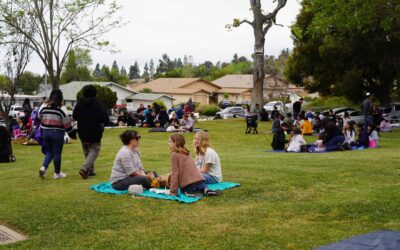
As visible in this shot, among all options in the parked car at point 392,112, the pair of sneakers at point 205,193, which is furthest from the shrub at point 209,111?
the pair of sneakers at point 205,193

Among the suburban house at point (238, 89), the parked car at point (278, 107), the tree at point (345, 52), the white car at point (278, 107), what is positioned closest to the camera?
the tree at point (345, 52)

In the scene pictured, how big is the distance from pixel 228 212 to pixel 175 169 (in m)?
1.31

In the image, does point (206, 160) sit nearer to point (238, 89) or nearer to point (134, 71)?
point (238, 89)

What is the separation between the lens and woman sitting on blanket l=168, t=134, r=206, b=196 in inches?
316

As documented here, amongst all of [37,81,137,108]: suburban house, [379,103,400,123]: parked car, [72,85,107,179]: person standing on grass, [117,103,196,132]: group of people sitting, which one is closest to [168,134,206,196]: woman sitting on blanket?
[72,85,107,179]: person standing on grass

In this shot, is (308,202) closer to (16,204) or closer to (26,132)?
(16,204)

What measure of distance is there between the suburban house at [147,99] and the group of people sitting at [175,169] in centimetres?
6192

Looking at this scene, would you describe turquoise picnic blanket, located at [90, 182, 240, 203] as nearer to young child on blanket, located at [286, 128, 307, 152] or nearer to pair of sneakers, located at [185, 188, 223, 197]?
pair of sneakers, located at [185, 188, 223, 197]

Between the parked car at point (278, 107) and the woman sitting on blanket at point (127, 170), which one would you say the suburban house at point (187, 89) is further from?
the woman sitting on blanket at point (127, 170)

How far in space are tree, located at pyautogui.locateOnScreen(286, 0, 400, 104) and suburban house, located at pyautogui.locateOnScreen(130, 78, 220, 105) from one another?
3960 cm

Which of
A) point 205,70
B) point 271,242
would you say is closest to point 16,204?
point 271,242

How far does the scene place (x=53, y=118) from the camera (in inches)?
389

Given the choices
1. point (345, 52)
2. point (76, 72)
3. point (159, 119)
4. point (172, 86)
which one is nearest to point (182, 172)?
point (159, 119)

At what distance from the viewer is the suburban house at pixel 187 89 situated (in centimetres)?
8110
